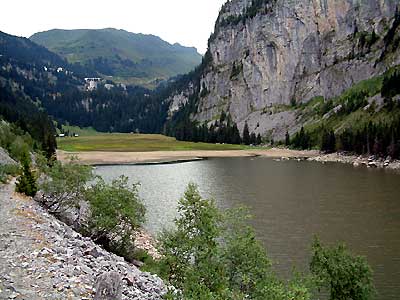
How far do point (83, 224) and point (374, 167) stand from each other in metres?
102

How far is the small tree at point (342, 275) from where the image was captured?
29425 millimetres

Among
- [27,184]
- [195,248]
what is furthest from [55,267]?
[27,184]

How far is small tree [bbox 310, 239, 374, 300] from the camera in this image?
29.4m

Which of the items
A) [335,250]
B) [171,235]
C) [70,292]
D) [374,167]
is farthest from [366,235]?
[374,167]

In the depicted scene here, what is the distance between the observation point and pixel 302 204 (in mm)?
71125

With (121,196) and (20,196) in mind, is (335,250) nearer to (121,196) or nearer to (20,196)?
(121,196)

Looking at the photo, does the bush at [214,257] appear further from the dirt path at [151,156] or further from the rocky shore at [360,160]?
the dirt path at [151,156]

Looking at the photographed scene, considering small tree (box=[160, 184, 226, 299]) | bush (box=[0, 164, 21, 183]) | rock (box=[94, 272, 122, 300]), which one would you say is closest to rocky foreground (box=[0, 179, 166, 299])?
rock (box=[94, 272, 122, 300])

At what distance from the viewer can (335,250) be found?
103 ft

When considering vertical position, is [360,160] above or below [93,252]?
above

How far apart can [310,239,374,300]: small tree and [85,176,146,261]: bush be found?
14.1 metres

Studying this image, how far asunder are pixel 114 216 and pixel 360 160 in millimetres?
117686

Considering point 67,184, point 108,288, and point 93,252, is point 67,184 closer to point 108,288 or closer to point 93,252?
point 93,252

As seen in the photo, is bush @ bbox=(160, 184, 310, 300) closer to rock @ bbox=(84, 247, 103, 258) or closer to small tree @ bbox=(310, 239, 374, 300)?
rock @ bbox=(84, 247, 103, 258)
